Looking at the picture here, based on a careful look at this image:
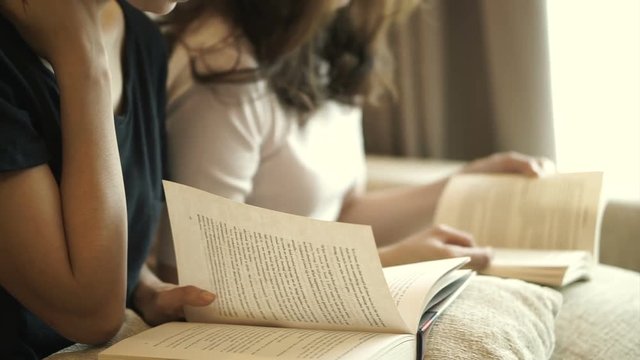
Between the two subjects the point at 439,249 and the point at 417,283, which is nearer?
the point at 417,283

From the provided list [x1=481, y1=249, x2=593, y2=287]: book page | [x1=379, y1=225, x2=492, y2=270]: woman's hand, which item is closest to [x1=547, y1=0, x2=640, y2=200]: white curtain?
[x1=481, y1=249, x2=593, y2=287]: book page

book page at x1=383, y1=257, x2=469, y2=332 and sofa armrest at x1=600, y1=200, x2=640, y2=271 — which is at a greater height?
book page at x1=383, y1=257, x2=469, y2=332

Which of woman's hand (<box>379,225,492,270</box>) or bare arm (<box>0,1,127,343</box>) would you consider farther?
woman's hand (<box>379,225,492,270</box>)

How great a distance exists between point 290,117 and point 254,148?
12 cm

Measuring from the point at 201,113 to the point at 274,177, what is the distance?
0.17 m

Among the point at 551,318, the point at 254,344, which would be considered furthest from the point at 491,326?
the point at 254,344

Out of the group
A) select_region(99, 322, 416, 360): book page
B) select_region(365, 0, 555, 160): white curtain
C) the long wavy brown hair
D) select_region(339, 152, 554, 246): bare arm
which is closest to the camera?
select_region(99, 322, 416, 360): book page

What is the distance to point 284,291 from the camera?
85cm

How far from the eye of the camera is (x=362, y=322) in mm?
826

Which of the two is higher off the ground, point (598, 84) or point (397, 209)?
point (598, 84)

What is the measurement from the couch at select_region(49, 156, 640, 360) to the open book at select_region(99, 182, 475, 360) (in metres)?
0.03

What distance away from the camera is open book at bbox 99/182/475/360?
0.79 meters

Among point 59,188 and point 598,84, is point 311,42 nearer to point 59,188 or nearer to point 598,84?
point 598,84

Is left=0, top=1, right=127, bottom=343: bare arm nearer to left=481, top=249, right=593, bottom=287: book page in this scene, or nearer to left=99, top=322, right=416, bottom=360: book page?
left=99, top=322, right=416, bottom=360: book page
